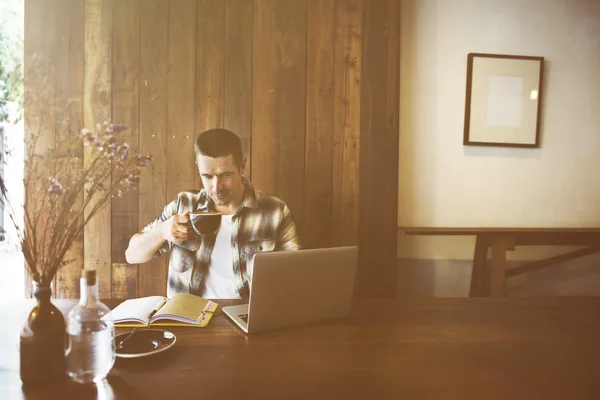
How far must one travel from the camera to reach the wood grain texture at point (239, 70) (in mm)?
2268

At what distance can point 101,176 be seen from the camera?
2.95ft

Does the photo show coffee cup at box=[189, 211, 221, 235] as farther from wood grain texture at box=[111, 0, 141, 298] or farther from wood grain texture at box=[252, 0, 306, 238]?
wood grain texture at box=[111, 0, 141, 298]

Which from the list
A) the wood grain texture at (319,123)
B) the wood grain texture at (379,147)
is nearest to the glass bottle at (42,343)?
the wood grain texture at (319,123)

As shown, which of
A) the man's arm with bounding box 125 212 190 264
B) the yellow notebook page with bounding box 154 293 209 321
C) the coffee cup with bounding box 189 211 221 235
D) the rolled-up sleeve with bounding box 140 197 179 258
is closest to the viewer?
the yellow notebook page with bounding box 154 293 209 321

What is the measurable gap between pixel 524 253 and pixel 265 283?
223 cm

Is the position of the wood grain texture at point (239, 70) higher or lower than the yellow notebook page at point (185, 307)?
higher

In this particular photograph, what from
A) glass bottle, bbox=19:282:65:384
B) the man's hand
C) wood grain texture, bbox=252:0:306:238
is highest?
wood grain texture, bbox=252:0:306:238

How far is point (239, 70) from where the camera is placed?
7.48 ft

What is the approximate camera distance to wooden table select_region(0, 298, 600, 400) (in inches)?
33.7

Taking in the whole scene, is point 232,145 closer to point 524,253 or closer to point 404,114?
point 404,114

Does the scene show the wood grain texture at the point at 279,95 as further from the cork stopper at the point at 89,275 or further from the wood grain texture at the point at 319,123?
the cork stopper at the point at 89,275

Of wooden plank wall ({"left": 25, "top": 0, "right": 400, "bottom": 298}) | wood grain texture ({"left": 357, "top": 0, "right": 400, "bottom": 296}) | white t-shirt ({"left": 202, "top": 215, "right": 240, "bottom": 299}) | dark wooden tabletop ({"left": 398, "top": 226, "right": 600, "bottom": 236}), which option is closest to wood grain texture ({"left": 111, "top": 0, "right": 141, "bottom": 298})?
wooden plank wall ({"left": 25, "top": 0, "right": 400, "bottom": 298})

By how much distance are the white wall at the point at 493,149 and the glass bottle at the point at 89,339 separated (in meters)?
1.98

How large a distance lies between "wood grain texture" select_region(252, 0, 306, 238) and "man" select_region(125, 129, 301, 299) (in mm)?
251
